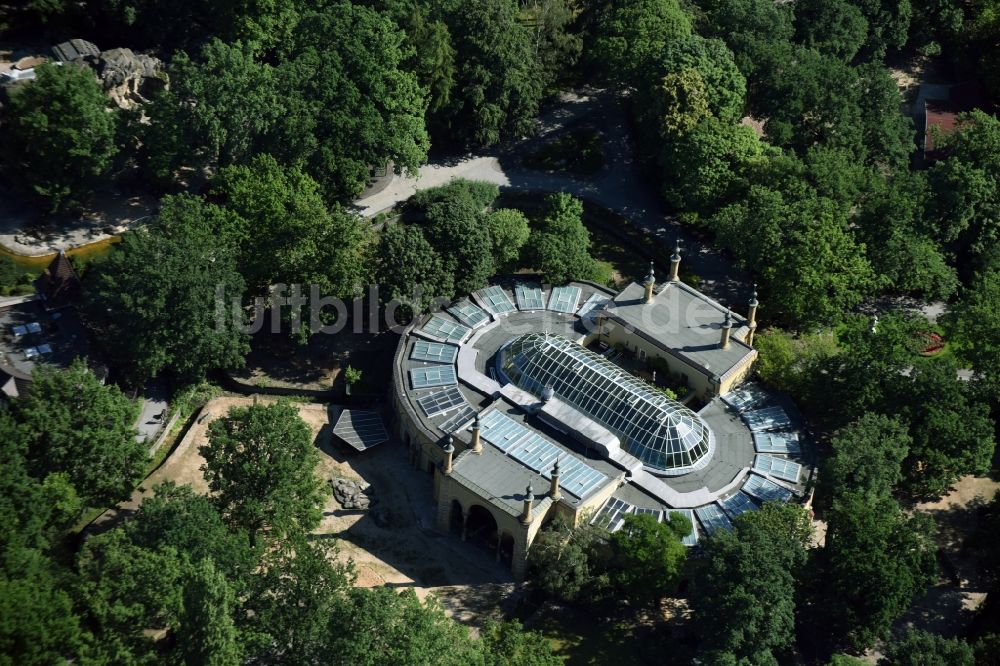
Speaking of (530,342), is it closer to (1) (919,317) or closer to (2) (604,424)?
(2) (604,424)

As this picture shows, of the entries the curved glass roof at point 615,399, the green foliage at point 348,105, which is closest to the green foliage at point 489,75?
the green foliage at point 348,105

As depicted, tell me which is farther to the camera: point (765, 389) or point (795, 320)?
point (795, 320)

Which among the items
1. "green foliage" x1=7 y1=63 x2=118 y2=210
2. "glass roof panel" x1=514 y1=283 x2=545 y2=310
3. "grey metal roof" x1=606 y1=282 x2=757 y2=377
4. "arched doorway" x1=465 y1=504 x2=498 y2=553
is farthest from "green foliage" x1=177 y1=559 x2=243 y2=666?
"green foliage" x1=7 y1=63 x2=118 y2=210

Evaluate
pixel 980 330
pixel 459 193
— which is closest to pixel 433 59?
pixel 459 193

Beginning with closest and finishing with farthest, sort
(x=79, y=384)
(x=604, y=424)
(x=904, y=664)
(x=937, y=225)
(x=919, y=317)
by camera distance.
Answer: (x=904, y=664) → (x=79, y=384) → (x=604, y=424) → (x=919, y=317) → (x=937, y=225)

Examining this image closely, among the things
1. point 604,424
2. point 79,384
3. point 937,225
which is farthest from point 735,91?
point 79,384

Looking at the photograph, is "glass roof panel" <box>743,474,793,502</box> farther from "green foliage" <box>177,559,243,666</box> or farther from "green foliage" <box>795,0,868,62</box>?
"green foliage" <box>795,0,868,62</box>

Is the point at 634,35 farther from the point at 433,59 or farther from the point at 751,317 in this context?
the point at 751,317
